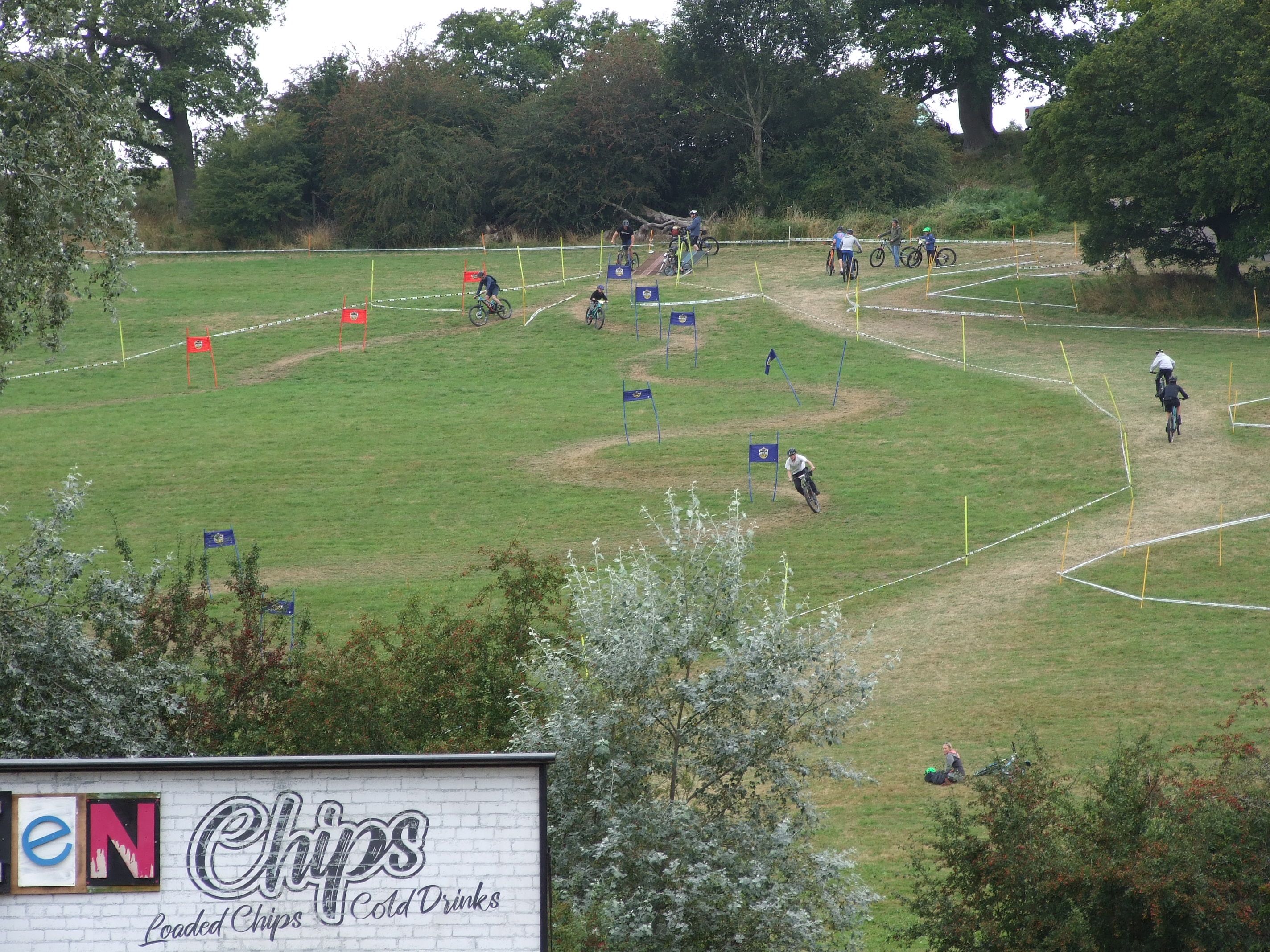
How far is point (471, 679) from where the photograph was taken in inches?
561

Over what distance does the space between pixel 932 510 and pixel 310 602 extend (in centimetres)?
1135

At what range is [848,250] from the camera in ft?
139

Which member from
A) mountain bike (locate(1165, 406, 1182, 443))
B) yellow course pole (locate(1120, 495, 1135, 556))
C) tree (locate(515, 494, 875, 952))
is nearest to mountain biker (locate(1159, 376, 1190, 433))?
mountain bike (locate(1165, 406, 1182, 443))

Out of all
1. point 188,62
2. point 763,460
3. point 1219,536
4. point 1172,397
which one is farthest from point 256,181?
point 1219,536

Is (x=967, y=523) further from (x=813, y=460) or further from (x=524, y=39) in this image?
(x=524, y=39)

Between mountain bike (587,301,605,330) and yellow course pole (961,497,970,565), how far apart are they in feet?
52.9

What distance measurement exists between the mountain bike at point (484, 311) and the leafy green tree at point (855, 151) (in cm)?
1706

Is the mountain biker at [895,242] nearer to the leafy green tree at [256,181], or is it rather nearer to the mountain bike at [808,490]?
the mountain bike at [808,490]

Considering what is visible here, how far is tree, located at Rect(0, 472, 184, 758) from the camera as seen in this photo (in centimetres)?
1267

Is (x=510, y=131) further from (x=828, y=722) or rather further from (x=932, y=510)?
(x=828, y=722)

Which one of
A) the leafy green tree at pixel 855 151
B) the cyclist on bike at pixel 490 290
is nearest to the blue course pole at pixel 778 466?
the cyclist on bike at pixel 490 290

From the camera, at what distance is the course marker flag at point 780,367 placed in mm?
32281

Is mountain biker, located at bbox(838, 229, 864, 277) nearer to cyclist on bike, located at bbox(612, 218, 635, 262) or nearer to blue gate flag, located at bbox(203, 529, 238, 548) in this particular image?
cyclist on bike, located at bbox(612, 218, 635, 262)

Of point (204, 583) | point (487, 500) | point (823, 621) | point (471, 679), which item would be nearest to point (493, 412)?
point (487, 500)
